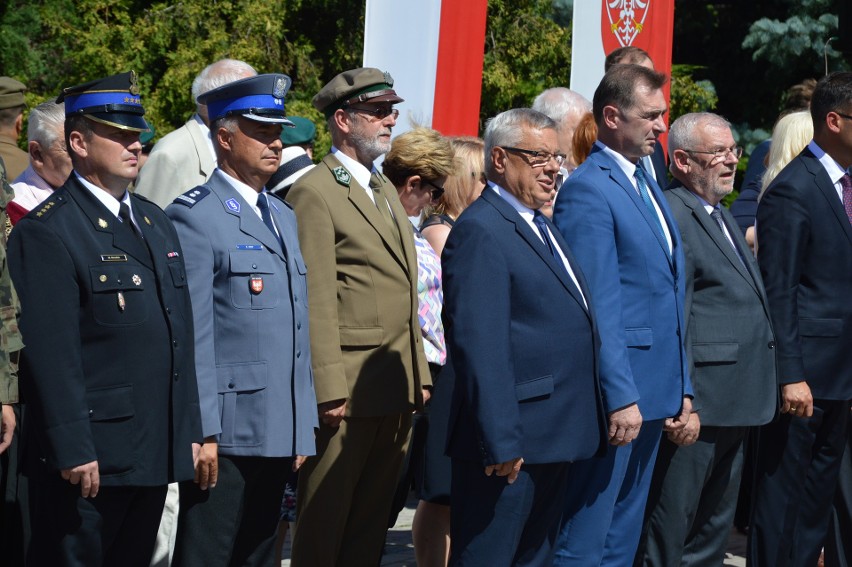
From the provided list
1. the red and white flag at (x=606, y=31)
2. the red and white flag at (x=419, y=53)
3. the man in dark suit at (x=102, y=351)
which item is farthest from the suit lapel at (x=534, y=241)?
the red and white flag at (x=606, y=31)

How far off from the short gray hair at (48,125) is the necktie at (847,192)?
3270 millimetres

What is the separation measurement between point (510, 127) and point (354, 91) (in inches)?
30.6

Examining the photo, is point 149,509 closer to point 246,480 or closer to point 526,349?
point 246,480

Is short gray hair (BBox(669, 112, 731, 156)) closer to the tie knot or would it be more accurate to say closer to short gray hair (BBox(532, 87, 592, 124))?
short gray hair (BBox(532, 87, 592, 124))

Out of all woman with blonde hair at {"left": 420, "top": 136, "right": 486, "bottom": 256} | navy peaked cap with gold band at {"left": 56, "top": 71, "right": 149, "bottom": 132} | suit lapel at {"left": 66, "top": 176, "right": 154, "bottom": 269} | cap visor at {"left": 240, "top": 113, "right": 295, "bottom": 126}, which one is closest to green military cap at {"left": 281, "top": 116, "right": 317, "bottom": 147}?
woman with blonde hair at {"left": 420, "top": 136, "right": 486, "bottom": 256}

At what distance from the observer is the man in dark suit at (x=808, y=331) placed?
5402 mm

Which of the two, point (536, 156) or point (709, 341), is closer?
point (536, 156)

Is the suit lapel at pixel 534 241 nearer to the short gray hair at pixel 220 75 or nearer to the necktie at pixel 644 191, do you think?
the necktie at pixel 644 191

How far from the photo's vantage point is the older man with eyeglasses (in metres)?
4.68

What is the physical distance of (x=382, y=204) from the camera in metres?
5.00

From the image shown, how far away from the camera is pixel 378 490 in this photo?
195 inches

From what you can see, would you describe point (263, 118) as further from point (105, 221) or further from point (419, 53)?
point (419, 53)

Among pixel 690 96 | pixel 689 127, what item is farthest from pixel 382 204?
pixel 690 96

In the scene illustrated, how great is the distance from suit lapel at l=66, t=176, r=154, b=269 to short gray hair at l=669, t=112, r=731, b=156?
2.35m
